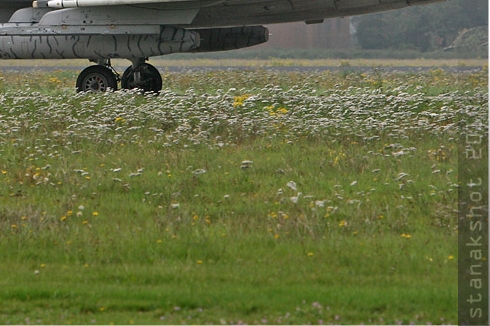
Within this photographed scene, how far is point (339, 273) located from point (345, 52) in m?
20.3

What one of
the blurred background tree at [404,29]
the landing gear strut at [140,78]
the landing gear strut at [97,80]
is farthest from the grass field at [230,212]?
the blurred background tree at [404,29]

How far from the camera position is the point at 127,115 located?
14.2m

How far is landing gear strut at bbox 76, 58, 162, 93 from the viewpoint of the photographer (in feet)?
58.8

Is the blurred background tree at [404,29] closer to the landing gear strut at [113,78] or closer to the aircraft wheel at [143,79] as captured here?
the aircraft wheel at [143,79]

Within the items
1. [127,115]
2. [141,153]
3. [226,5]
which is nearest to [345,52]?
[226,5]

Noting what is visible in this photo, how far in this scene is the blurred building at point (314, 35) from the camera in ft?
85.2

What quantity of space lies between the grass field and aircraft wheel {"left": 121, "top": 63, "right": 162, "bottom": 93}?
2.22 meters

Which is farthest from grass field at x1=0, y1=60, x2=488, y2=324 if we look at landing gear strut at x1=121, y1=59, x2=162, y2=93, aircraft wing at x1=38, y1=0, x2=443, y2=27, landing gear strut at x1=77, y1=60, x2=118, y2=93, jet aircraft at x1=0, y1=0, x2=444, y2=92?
landing gear strut at x1=121, y1=59, x2=162, y2=93

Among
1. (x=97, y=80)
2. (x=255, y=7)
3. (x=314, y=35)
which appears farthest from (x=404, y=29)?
(x=97, y=80)

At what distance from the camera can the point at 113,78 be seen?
1795 cm

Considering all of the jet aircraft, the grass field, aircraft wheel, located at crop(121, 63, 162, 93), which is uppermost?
the jet aircraft

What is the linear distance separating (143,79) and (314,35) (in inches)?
365

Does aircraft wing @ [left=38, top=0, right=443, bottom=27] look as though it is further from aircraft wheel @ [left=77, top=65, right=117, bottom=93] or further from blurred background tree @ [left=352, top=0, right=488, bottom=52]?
blurred background tree @ [left=352, top=0, right=488, bottom=52]

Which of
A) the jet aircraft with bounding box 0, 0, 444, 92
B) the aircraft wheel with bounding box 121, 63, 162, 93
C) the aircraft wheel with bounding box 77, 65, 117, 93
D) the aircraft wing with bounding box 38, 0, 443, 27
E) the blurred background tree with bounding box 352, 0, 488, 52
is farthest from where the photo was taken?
the blurred background tree with bounding box 352, 0, 488, 52
